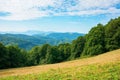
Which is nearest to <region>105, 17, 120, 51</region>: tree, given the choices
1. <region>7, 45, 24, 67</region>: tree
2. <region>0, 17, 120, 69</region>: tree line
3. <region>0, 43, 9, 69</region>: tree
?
<region>0, 17, 120, 69</region>: tree line

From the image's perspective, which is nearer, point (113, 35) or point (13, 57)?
point (113, 35)

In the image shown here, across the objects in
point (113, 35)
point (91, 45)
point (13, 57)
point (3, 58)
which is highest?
point (113, 35)

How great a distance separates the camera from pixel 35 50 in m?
110

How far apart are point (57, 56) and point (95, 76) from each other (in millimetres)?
81240

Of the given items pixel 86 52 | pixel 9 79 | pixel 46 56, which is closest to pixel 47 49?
pixel 46 56

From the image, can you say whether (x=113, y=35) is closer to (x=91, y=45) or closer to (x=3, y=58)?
(x=91, y=45)

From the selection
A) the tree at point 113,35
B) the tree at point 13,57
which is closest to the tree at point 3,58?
the tree at point 13,57

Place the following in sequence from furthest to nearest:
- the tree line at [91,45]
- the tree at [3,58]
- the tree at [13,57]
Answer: the tree at [13,57]
the tree line at [91,45]
the tree at [3,58]

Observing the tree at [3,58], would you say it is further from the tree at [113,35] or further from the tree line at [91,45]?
the tree at [113,35]

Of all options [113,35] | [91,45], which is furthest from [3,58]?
[113,35]

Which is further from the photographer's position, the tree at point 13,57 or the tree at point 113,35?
the tree at point 13,57

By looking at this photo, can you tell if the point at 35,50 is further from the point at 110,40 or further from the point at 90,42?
the point at 110,40

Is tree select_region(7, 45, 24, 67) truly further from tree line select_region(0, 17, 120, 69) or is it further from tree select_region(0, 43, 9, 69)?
tree select_region(0, 43, 9, 69)

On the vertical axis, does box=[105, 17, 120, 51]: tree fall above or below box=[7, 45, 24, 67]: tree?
above
